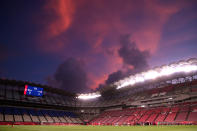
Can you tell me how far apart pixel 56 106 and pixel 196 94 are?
212ft

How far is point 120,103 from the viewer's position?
8356cm

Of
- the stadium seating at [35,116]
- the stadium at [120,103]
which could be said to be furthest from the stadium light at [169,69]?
the stadium seating at [35,116]

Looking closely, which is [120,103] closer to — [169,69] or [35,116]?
[169,69]

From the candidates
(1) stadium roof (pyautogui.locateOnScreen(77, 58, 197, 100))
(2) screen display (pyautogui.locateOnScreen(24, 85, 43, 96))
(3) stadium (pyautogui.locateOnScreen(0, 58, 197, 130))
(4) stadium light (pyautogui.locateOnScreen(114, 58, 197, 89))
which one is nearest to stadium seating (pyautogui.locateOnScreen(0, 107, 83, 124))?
(3) stadium (pyautogui.locateOnScreen(0, 58, 197, 130))

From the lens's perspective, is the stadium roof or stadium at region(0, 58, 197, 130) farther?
stadium at region(0, 58, 197, 130)

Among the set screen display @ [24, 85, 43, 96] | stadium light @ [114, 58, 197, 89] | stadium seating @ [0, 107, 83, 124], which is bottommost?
stadium seating @ [0, 107, 83, 124]

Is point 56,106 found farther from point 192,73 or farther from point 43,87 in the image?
point 192,73

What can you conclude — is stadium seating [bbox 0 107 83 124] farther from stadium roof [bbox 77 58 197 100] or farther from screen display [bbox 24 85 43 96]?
stadium roof [bbox 77 58 197 100]

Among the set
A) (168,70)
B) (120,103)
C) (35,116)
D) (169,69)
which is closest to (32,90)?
(35,116)

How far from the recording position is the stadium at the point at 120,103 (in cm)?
5391

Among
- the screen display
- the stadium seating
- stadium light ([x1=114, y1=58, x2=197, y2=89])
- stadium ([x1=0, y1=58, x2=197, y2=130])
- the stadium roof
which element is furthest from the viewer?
the screen display

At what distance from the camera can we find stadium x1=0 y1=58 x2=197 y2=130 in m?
53.9

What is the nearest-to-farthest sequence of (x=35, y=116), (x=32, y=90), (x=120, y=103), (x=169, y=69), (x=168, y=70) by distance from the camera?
(x=169, y=69)
(x=168, y=70)
(x=35, y=116)
(x=32, y=90)
(x=120, y=103)

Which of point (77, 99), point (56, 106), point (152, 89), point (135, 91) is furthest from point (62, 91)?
point (152, 89)
